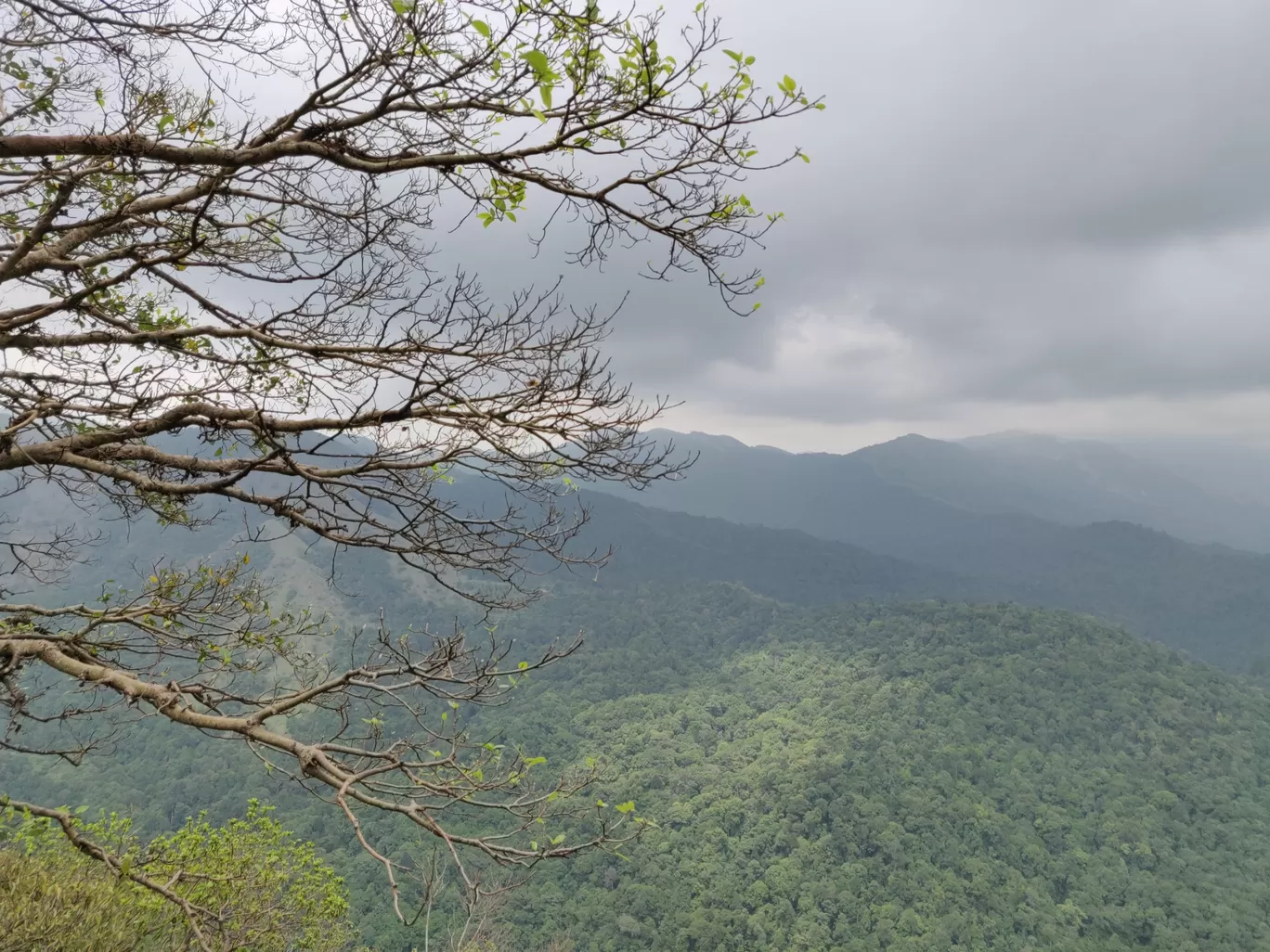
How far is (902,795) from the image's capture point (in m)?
49.6

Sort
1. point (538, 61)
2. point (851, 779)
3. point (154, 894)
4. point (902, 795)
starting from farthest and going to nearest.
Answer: point (851, 779)
point (902, 795)
point (154, 894)
point (538, 61)

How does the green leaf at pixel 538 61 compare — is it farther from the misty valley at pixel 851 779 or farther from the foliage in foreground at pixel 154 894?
the misty valley at pixel 851 779

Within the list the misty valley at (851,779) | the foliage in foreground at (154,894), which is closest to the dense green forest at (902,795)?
the misty valley at (851,779)

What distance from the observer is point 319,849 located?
4034 cm

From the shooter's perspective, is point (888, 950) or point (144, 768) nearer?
point (888, 950)

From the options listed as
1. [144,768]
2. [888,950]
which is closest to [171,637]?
[888,950]

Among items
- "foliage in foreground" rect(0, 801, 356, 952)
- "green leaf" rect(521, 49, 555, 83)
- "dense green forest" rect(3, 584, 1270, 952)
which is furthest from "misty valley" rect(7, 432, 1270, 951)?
"green leaf" rect(521, 49, 555, 83)

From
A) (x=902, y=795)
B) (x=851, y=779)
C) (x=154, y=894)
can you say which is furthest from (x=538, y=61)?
(x=851, y=779)

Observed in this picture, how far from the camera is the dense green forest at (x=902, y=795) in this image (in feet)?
127

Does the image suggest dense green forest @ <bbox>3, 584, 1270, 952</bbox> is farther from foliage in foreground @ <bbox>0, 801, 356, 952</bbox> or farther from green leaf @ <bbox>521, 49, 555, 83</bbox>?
green leaf @ <bbox>521, 49, 555, 83</bbox>

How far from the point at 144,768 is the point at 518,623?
45480mm

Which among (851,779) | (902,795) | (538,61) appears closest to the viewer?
(538,61)

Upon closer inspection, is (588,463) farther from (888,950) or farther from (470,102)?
(888,950)

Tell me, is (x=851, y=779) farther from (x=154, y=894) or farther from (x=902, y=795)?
(x=154, y=894)
